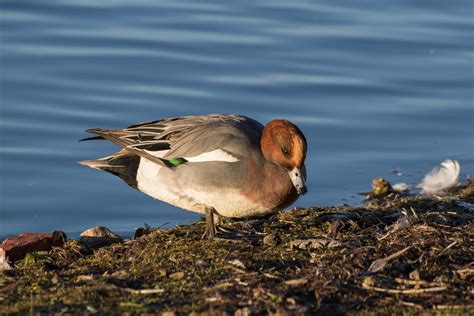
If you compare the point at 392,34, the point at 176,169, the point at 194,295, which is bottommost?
the point at 194,295

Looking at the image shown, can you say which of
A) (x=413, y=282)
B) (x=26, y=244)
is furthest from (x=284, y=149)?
(x=26, y=244)

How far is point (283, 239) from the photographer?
20.6 ft

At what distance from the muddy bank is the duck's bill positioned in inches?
10.6

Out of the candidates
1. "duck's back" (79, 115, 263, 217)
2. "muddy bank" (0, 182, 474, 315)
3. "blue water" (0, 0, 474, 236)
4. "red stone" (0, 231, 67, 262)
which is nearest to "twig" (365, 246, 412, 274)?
"muddy bank" (0, 182, 474, 315)

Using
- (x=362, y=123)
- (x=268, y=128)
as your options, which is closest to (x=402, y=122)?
(x=362, y=123)

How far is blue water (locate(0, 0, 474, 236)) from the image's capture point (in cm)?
997

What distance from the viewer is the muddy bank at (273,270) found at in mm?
5109

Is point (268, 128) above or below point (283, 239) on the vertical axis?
above

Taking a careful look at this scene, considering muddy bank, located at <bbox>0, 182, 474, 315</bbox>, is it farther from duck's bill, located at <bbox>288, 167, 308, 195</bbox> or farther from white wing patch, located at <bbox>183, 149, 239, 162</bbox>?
white wing patch, located at <bbox>183, 149, 239, 162</bbox>

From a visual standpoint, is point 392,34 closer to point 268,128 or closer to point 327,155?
point 327,155

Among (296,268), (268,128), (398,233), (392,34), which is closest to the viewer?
(296,268)

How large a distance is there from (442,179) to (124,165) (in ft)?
12.2

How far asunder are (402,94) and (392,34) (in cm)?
173

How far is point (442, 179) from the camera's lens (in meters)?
9.82
